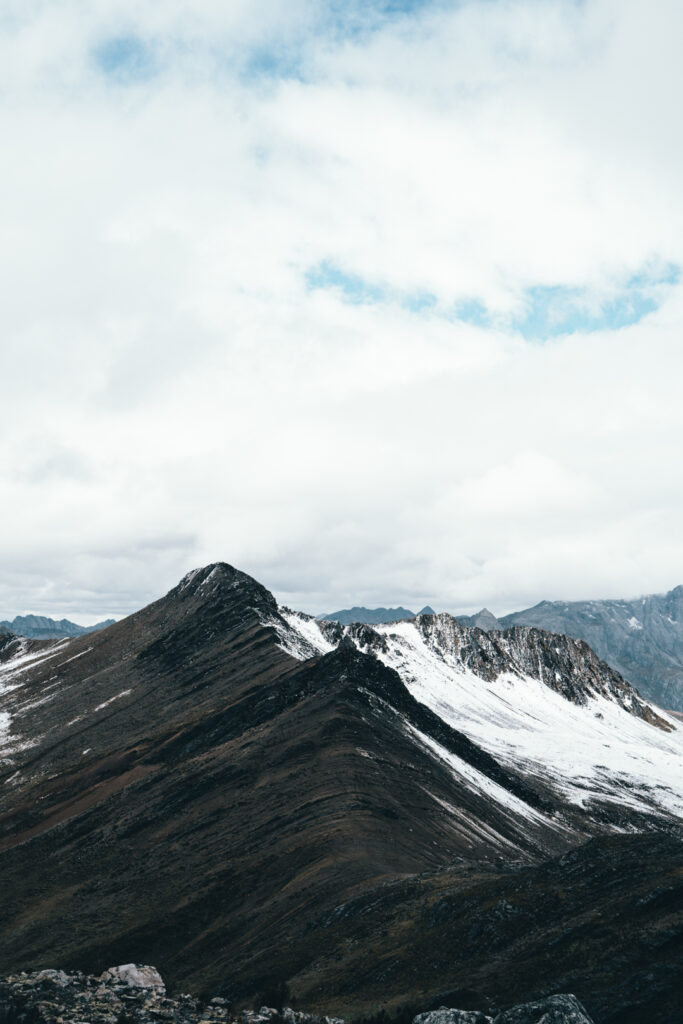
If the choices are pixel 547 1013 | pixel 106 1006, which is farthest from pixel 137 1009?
pixel 547 1013

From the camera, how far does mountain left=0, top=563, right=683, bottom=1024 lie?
46.8 meters

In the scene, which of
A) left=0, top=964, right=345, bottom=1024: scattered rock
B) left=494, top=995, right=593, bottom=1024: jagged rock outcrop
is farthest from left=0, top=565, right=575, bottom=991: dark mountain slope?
left=494, top=995, right=593, bottom=1024: jagged rock outcrop

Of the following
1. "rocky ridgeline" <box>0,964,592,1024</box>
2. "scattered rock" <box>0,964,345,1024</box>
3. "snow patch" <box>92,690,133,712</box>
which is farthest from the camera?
"snow patch" <box>92,690,133,712</box>

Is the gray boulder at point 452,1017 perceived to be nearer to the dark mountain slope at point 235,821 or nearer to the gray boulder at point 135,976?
the dark mountain slope at point 235,821

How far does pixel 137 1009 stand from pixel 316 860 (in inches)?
1255

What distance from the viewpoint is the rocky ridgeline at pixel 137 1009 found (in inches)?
1374

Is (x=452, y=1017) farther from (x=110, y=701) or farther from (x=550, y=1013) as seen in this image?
(x=110, y=701)

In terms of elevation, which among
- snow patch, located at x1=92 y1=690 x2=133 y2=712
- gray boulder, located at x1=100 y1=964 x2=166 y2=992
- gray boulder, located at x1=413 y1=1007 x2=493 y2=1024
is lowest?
gray boulder, located at x1=100 y1=964 x2=166 y2=992

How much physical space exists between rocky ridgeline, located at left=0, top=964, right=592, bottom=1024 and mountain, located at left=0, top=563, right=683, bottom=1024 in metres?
3.66

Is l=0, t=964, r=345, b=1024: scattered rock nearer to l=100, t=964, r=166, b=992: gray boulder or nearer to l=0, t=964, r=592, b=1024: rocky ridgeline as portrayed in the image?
l=0, t=964, r=592, b=1024: rocky ridgeline

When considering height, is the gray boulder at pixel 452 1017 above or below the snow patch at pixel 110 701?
below

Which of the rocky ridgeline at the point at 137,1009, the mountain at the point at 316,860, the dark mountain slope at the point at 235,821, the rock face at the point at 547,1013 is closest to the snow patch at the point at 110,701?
the mountain at the point at 316,860

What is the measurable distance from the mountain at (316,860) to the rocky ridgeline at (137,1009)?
366cm

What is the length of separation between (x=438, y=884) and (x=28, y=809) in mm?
93399
